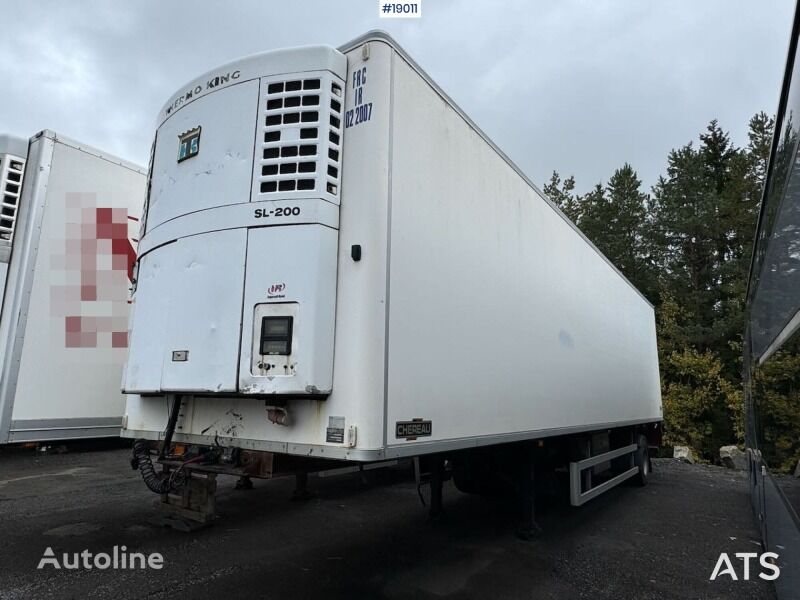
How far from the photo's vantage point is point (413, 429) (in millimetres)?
3086

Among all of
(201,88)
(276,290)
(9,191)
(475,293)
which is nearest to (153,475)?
(276,290)

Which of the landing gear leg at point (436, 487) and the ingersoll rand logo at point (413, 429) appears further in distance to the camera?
the landing gear leg at point (436, 487)

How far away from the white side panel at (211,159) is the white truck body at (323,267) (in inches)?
0.5

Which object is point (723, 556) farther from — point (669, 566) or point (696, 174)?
point (696, 174)

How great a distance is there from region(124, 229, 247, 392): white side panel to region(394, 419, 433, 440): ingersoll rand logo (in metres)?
1.00

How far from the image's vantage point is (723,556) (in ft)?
17.0

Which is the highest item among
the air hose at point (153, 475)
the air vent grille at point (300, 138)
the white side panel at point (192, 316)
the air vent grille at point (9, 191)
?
the air vent grille at point (9, 191)

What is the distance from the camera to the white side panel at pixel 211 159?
3.34m

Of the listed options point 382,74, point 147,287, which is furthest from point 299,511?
point 382,74

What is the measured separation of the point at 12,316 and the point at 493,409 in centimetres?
657
